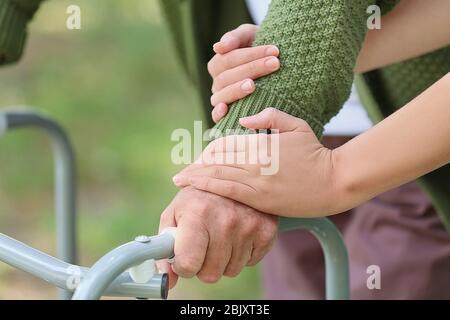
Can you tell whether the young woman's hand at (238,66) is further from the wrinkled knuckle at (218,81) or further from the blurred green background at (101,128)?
the blurred green background at (101,128)

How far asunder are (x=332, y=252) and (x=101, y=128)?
166 centimetres

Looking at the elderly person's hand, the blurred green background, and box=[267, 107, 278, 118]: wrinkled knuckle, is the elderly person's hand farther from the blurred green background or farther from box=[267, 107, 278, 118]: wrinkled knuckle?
the blurred green background

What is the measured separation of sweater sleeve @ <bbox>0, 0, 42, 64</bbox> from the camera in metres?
1.06

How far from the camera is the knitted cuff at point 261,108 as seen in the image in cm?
75

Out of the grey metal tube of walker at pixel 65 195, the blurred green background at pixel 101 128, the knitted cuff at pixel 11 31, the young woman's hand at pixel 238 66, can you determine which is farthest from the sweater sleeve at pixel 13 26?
the blurred green background at pixel 101 128

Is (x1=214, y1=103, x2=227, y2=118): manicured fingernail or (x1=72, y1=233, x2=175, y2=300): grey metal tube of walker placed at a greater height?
(x1=214, y1=103, x2=227, y2=118): manicured fingernail

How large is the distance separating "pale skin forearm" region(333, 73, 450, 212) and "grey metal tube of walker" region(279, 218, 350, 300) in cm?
12

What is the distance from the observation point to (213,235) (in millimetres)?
694

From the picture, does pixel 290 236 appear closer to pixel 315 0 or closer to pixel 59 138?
pixel 59 138

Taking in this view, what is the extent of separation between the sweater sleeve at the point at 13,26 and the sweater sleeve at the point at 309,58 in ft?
1.30
